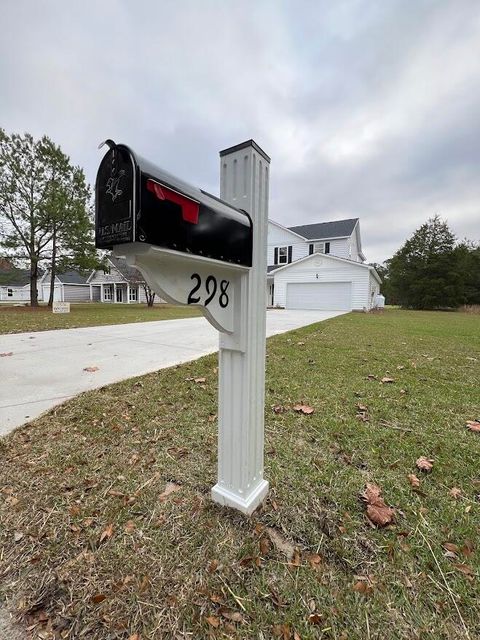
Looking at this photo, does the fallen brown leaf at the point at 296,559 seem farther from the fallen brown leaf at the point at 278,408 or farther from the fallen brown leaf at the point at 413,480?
the fallen brown leaf at the point at 278,408

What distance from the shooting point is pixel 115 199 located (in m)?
0.83

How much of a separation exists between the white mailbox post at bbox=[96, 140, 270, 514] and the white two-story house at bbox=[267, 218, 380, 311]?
1677cm

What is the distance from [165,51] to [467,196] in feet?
66.9

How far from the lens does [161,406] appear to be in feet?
9.07

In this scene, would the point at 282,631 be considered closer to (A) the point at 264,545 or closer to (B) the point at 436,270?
(A) the point at 264,545

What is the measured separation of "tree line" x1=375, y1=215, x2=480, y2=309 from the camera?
25641 millimetres

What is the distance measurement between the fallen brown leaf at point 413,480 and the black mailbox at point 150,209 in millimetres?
1706

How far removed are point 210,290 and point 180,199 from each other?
37cm

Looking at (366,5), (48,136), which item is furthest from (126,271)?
(366,5)

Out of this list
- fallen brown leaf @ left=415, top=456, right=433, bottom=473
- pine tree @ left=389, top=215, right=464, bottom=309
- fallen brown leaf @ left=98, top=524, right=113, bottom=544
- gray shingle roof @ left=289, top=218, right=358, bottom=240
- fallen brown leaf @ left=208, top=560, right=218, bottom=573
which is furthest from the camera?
pine tree @ left=389, top=215, right=464, bottom=309

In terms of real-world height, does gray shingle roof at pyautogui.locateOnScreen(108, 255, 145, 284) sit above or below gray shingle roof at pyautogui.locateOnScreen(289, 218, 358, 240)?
below

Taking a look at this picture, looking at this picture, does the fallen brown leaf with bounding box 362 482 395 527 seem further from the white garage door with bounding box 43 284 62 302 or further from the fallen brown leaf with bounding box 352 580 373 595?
the white garage door with bounding box 43 284 62 302

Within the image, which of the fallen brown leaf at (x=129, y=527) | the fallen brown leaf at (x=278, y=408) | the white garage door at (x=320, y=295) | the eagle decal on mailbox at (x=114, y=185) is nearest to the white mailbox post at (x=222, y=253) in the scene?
the eagle decal on mailbox at (x=114, y=185)

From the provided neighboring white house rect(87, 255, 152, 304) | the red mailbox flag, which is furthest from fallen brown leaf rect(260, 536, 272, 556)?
neighboring white house rect(87, 255, 152, 304)
